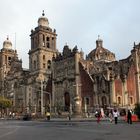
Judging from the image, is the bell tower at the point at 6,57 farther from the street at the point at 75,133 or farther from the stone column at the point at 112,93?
the street at the point at 75,133

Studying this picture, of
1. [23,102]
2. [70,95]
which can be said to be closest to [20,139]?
[70,95]

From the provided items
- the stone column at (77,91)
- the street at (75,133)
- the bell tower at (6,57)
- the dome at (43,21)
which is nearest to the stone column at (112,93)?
the stone column at (77,91)

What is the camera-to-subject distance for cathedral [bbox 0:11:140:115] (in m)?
79.2

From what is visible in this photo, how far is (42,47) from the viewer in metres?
101

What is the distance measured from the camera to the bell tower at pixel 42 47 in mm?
100688

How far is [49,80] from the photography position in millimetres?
95875

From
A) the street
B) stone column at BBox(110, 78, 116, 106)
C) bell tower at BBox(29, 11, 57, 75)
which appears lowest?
the street

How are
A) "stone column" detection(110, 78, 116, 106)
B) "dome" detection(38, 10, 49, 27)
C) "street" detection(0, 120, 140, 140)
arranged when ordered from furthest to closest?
"dome" detection(38, 10, 49, 27)
"stone column" detection(110, 78, 116, 106)
"street" detection(0, 120, 140, 140)

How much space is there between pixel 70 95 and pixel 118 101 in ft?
48.0

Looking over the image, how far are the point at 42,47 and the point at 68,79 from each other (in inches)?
714

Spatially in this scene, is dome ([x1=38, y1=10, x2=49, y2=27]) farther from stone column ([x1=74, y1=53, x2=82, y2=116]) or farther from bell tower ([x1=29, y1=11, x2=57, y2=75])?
stone column ([x1=74, y1=53, x2=82, y2=116])

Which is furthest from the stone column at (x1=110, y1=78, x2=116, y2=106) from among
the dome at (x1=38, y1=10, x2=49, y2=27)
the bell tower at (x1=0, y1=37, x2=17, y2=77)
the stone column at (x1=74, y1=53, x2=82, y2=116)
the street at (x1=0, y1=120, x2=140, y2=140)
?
the bell tower at (x1=0, y1=37, x2=17, y2=77)

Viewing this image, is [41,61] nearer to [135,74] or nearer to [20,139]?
[135,74]

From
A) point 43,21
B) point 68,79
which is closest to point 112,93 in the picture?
point 68,79
